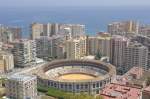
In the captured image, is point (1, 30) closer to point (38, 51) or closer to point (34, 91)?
point (38, 51)

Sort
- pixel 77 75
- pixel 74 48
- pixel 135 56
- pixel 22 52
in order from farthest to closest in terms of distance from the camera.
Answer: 1. pixel 74 48
2. pixel 22 52
3. pixel 135 56
4. pixel 77 75

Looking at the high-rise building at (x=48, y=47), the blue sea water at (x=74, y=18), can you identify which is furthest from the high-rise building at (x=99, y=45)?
the blue sea water at (x=74, y=18)

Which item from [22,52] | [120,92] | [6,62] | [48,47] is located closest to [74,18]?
[48,47]

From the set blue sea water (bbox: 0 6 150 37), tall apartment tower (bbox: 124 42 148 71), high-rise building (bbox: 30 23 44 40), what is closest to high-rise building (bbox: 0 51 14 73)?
tall apartment tower (bbox: 124 42 148 71)

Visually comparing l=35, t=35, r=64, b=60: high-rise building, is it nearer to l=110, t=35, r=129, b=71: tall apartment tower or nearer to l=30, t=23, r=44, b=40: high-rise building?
l=30, t=23, r=44, b=40: high-rise building

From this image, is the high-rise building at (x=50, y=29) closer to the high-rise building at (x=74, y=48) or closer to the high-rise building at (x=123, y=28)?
the high-rise building at (x=123, y=28)

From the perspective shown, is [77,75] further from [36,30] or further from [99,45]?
[36,30]

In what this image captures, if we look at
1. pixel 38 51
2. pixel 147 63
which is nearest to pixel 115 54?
pixel 147 63
